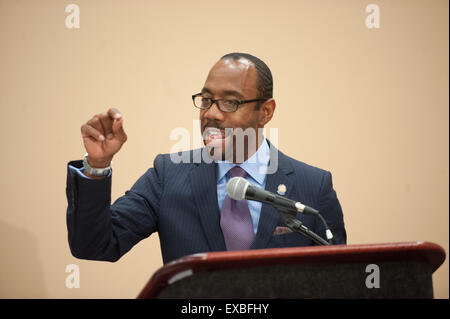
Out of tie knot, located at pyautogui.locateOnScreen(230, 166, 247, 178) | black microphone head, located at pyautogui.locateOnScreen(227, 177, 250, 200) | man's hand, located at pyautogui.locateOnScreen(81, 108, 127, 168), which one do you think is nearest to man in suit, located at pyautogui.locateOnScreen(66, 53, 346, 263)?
tie knot, located at pyautogui.locateOnScreen(230, 166, 247, 178)

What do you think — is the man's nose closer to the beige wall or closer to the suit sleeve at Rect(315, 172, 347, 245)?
the suit sleeve at Rect(315, 172, 347, 245)

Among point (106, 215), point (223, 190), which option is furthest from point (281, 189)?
point (106, 215)

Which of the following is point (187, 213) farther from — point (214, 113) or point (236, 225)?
point (214, 113)

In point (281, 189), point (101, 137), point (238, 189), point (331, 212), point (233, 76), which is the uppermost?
point (233, 76)

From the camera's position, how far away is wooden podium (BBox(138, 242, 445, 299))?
2.72ft

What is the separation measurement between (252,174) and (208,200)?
0.19 meters

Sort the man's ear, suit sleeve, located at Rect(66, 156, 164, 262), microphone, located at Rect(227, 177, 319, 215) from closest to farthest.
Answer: microphone, located at Rect(227, 177, 319, 215) < suit sleeve, located at Rect(66, 156, 164, 262) < the man's ear

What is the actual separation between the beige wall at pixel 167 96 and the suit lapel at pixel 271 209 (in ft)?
4.56

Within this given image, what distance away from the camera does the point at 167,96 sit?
3.05 metres

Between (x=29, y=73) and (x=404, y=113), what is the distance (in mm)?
2575

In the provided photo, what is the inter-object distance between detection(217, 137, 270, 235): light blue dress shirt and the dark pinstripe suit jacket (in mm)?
30

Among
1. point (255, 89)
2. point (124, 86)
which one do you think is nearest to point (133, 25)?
point (124, 86)

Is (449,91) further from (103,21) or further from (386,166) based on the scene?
(103,21)

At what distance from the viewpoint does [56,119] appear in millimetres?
3000
